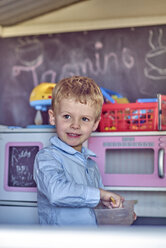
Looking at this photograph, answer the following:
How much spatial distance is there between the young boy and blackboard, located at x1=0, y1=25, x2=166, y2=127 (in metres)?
1.36

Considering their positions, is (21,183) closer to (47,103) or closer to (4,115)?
(47,103)

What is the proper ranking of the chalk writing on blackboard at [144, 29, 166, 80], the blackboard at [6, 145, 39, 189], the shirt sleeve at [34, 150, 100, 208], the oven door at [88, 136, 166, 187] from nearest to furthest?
the shirt sleeve at [34, 150, 100, 208] → the oven door at [88, 136, 166, 187] → the blackboard at [6, 145, 39, 189] → the chalk writing on blackboard at [144, 29, 166, 80]

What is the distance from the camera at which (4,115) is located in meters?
2.82

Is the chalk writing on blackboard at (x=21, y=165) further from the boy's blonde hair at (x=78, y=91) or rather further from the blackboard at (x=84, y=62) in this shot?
→ the boy's blonde hair at (x=78, y=91)

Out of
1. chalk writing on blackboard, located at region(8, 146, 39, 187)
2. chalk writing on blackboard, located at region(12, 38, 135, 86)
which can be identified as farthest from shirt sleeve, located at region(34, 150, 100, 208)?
chalk writing on blackboard, located at region(12, 38, 135, 86)

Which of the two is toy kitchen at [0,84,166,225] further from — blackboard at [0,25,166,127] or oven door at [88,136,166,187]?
blackboard at [0,25,166,127]

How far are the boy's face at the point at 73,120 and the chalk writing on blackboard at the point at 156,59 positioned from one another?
1416 millimetres

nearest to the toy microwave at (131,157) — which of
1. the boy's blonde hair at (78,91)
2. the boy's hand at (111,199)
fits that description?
the boy's blonde hair at (78,91)

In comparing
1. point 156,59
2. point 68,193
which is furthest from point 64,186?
point 156,59

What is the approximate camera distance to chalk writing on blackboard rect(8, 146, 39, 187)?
199 centimetres

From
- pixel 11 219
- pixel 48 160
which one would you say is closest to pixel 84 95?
pixel 48 160

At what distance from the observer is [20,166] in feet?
6.60

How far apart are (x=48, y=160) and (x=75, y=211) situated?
19cm

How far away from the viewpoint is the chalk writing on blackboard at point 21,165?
1.99m
